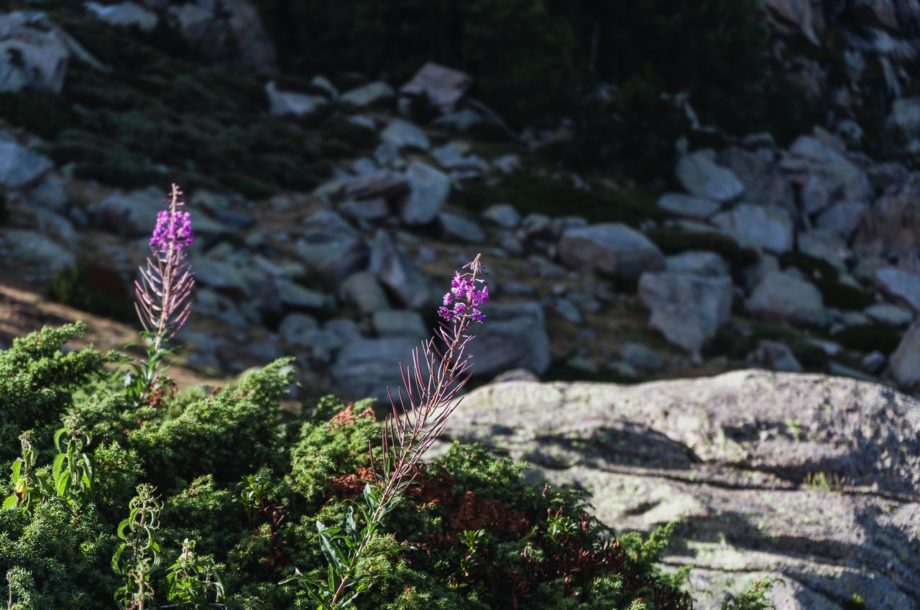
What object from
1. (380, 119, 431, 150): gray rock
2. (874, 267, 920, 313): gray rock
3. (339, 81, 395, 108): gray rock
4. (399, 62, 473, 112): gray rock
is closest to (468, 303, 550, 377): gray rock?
(380, 119, 431, 150): gray rock

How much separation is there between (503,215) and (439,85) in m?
12.3

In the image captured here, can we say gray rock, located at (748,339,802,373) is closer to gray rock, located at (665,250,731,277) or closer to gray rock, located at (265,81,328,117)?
gray rock, located at (665,250,731,277)

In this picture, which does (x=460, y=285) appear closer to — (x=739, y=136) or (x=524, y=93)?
(x=524, y=93)

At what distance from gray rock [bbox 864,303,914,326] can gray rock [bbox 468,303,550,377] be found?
46.0 ft

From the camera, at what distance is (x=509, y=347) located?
54.4ft

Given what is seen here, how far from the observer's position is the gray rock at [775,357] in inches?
773

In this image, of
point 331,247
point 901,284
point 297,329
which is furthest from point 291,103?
point 901,284

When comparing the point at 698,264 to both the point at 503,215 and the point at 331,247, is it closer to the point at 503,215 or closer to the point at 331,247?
the point at 503,215

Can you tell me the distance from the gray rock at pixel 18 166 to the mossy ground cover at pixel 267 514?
46.7 ft

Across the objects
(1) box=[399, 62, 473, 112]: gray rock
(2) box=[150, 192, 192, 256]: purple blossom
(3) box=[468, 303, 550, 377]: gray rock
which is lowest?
(3) box=[468, 303, 550, 377]: gray rock

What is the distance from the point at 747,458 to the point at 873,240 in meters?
33.9

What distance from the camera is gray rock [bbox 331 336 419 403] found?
46.3 ft

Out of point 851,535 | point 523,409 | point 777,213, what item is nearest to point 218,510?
point 523,409

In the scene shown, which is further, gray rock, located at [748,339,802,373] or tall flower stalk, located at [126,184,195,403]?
gray rock, located at [748,339,802,373]
